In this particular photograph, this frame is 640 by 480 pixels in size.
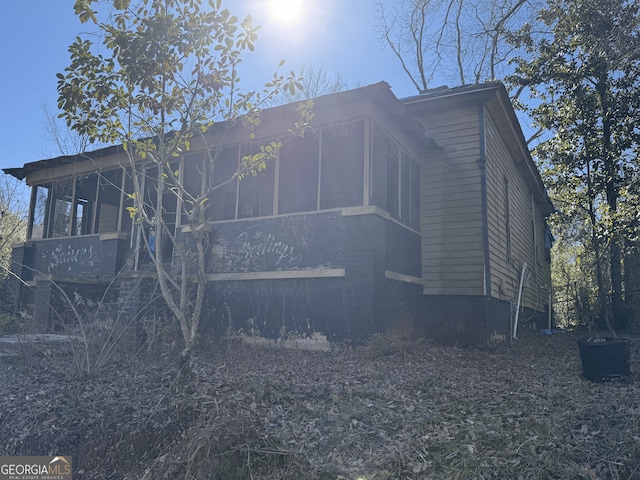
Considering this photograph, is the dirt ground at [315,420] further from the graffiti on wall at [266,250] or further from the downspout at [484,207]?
the downspout at [484,207]

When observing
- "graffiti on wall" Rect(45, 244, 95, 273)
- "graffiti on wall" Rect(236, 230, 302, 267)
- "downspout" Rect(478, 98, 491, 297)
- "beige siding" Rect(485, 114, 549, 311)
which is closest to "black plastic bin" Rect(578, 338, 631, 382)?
"downspout" Rect(478, 98, 491, 297)

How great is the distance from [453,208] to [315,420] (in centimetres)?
673

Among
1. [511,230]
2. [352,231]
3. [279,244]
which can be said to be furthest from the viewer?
[511,230]

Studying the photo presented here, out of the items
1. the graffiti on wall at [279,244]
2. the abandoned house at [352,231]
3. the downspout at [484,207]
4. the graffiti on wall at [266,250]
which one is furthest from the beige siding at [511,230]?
the graffiti on wall at [266,250]

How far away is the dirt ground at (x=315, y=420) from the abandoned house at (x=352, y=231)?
174cm

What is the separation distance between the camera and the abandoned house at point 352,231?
26.6 feet

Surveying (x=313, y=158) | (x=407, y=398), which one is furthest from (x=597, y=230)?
(x=407, y=398)

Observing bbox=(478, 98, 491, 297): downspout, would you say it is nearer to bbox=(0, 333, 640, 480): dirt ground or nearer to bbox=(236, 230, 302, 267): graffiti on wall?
bbox=(0, 333, 640, 480): dirt ground

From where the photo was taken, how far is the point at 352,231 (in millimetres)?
8008

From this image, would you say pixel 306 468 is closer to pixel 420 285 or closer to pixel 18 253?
pixel 420 285

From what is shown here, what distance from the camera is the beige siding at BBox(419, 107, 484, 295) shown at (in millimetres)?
9734

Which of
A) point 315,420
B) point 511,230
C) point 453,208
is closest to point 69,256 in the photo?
point 453,208

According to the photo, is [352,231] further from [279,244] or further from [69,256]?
[69,256]

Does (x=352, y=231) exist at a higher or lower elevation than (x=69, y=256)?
higher
